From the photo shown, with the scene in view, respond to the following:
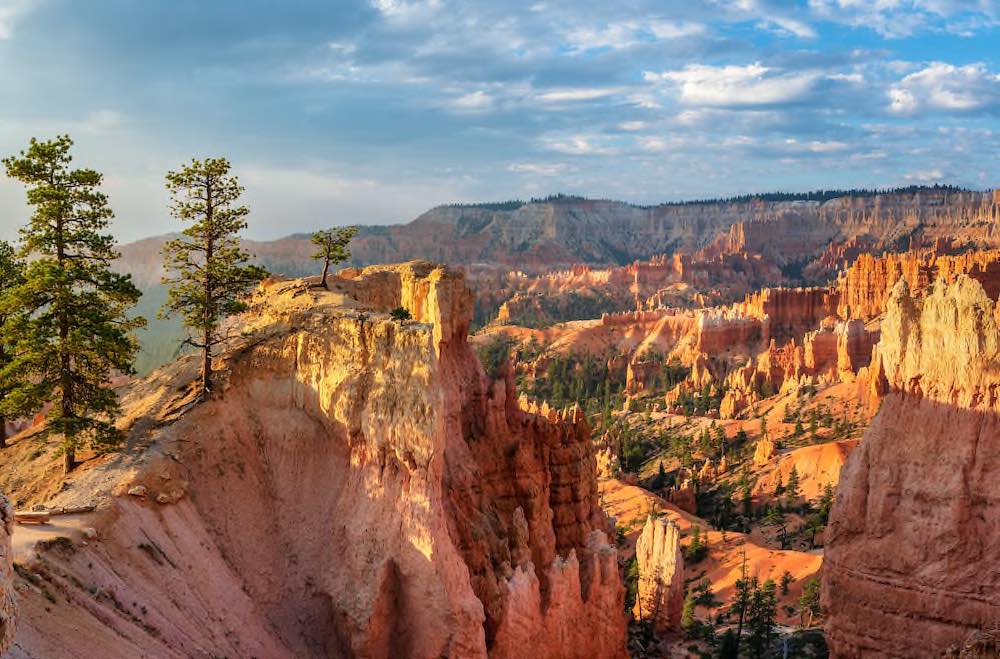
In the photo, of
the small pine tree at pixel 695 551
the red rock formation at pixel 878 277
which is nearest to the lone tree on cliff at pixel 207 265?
the small pine tree at pixel 695 551

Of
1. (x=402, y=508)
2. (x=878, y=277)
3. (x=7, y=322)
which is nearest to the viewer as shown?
(x=402, y=508)

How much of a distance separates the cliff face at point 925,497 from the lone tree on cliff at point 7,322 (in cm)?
2089

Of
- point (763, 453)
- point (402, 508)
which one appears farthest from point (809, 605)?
point (763, 453)

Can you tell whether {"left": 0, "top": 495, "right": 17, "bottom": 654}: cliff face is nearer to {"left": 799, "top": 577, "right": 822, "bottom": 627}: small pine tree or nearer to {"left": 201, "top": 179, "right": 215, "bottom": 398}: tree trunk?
{"left": 201, "top": 179, "right": 215, "bottom": 398}: tree trunk

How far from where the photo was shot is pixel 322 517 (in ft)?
62.5

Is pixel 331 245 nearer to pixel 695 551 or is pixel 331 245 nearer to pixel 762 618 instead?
pixel 762 618

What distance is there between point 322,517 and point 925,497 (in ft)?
48.6

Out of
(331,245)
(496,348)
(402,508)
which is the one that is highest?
(331,245)

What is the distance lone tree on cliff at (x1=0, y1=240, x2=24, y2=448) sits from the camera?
18.8 metres

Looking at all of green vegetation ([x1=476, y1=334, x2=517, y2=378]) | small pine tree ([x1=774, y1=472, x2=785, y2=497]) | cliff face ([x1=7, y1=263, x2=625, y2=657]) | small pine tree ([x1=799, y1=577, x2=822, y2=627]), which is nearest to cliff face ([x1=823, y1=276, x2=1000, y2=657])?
cliff face ([x1=7, y1=263, x2=625, y2=657])

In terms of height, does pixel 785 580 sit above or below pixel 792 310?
below

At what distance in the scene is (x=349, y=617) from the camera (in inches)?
691

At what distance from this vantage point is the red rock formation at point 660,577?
114 ft

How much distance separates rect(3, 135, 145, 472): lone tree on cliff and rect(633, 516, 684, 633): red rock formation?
2339 cm
